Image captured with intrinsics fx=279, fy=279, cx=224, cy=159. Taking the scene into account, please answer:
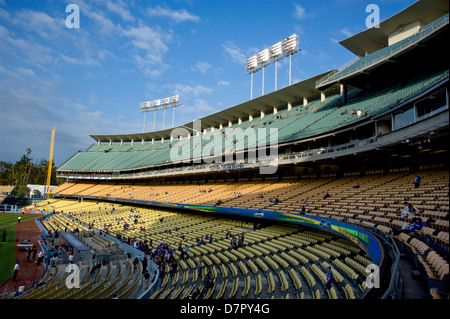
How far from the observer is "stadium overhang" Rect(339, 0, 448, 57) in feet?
77.9

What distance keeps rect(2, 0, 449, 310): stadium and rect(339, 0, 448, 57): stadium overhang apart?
12cm

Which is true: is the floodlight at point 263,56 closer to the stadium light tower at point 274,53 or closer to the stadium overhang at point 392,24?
the stadium light tower at point 274,53

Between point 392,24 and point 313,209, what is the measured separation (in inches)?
832

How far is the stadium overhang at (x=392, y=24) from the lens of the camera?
935 inches

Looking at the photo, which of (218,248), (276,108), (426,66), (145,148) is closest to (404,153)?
(426,66)

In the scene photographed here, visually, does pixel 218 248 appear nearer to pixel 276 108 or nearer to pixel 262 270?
pixel 262 270

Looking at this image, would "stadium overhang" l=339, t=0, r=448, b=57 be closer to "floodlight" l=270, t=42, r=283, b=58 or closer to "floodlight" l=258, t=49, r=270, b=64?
"floodlight" l=270, t=42, r=283, b=58

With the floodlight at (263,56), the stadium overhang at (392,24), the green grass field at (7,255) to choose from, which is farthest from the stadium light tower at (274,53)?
the green grass field at (7,255)

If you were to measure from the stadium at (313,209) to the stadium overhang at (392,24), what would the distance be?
4.9 inches

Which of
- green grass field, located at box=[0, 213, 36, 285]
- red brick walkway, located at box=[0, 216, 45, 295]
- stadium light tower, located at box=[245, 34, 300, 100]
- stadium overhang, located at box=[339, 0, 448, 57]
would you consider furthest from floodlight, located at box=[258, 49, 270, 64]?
green grass field, located at box=[0, 213, 36, 285]

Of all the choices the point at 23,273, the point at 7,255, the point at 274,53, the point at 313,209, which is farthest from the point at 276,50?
the point at 23,273

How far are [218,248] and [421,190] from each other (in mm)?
11541

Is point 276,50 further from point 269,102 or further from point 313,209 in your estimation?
point 313,209

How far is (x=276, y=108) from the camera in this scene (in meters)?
42.8
